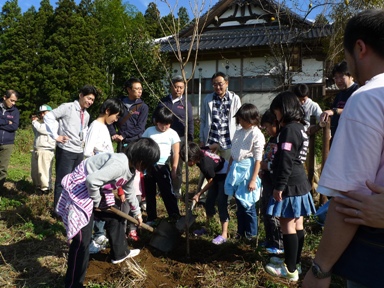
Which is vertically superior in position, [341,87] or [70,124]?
[341,87]

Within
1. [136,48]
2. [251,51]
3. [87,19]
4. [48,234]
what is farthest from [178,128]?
[87,19]

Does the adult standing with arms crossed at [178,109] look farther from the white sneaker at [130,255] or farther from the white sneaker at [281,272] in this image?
the white sneaker at [281,272]

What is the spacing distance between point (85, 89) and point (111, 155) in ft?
7.18

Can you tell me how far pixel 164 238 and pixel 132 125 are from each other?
1945mm

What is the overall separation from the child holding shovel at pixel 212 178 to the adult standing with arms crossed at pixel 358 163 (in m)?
2.77

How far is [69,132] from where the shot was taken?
493 cm

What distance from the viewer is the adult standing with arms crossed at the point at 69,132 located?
15.9 ft

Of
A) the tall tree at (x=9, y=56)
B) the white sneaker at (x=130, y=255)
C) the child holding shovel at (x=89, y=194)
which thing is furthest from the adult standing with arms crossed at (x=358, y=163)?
the tall tree at (x=9, y=56)

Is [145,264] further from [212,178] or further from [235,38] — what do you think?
[235,38]

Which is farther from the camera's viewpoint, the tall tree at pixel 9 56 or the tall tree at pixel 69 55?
the tall tree at pixel 9 56

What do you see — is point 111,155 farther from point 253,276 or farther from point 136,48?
point 136,48

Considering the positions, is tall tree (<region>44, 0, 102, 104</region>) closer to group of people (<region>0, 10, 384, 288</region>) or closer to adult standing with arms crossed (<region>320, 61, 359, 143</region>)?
group of people (<region>0, 10, 384, 288</region>)

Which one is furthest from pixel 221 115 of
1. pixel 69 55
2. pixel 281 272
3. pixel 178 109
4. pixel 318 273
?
pixel 69 55

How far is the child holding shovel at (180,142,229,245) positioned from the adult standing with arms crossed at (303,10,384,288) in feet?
9.10
